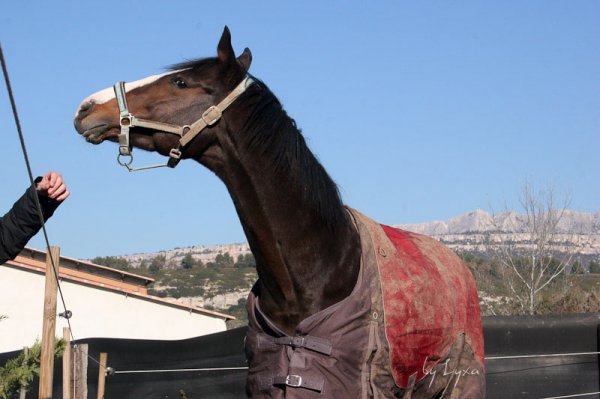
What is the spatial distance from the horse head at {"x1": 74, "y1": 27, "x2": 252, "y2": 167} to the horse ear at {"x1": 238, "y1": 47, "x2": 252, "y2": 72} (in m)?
0.12

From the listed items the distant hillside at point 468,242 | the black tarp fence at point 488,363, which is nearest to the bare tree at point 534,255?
the distant hillside at point 468,242

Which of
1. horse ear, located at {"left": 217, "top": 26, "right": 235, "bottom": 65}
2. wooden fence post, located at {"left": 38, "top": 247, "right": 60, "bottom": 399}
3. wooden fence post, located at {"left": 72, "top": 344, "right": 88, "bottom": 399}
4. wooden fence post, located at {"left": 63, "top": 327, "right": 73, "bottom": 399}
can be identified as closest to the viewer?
horse ear, located at {"left": 217, "top": 26, "right": 235, "bottom": 65}

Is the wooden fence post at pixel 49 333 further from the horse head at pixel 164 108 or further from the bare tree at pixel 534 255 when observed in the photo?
the bare tree at pixel 534 255

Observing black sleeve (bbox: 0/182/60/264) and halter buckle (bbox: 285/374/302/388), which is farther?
black sleeve (bbox: 0/182/60/264)

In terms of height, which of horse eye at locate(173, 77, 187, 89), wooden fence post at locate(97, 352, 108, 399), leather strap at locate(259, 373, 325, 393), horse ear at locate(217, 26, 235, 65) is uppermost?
horse ear at locate(217, 26, 235, 65)

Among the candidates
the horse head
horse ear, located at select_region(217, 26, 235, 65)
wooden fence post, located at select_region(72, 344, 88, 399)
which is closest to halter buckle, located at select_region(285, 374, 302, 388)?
the horse head

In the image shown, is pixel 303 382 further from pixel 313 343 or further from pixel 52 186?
pixel 52 186

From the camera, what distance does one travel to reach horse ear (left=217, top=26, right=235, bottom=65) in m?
4.14

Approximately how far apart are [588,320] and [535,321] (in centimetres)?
48

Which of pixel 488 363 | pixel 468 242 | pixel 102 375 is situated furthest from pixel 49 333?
pixel 468 242

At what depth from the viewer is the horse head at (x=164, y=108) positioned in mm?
4117

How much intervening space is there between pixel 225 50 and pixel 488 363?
4.38 meters

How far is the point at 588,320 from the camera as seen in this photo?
758cm

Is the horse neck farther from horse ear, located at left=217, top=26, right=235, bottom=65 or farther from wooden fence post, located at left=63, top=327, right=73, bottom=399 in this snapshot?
wooden fence post, located at left=63, top=327, right=73, bottom=399
